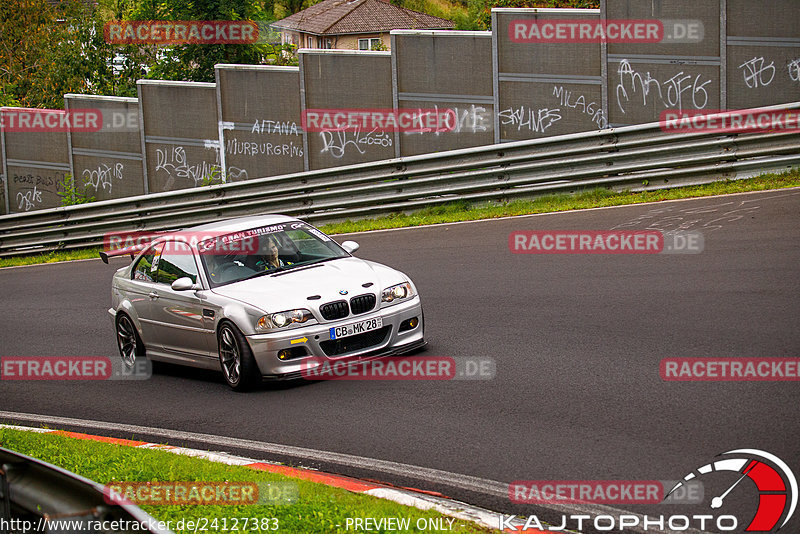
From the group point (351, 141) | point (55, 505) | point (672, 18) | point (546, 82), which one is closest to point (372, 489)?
point (55, 505)

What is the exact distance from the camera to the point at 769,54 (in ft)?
52.8

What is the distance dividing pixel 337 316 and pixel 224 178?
44.7 feet

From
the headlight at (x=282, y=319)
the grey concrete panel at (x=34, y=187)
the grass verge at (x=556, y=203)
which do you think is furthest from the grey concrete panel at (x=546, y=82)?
the grey concrete panel at (x=34, y=187)

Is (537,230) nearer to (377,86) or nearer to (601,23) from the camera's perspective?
(601,23)

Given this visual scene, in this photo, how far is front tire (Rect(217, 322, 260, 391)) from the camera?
9.16 meters

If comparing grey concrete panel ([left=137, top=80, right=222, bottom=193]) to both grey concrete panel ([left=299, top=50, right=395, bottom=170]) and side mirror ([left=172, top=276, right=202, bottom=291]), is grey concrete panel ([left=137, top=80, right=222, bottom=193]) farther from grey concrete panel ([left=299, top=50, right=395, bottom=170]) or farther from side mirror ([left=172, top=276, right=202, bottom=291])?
side mirror ([left=172, top=276, right=202, bottom=291])

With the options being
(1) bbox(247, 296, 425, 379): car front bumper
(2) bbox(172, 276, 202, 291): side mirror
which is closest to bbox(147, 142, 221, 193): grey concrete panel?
(2) bbox(172, 276, 202, 291): side mirror

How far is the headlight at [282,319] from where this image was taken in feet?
29.6

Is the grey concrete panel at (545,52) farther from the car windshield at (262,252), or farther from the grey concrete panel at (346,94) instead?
the car windshield at (262,252)

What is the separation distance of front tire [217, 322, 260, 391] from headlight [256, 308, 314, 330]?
258mm

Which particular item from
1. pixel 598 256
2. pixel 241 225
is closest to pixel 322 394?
pixel 241 225

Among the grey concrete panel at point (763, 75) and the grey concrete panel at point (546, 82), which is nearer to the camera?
the grey concrete panel at point (763, 75)

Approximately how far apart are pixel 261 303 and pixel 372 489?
3.19 meters

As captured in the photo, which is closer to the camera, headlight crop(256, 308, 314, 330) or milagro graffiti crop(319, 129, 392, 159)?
headlight crop(256, 308, 314, 330)
